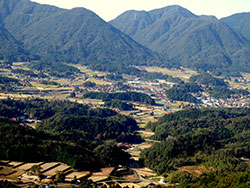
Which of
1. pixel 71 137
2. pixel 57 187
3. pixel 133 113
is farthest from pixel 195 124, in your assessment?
pixel 57 187

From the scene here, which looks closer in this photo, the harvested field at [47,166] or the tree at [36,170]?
the tree at [36,170]

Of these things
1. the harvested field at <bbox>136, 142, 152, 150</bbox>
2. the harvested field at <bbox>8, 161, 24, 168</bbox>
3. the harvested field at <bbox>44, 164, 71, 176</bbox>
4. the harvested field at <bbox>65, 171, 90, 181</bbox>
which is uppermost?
the harvested field at <bbox>8, 161, 24, 168</bbox>

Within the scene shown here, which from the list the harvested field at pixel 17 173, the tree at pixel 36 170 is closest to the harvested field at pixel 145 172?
the tree at pixel 36 170

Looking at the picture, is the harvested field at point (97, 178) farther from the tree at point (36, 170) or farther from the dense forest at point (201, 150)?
the dense forest at point (201, 150)

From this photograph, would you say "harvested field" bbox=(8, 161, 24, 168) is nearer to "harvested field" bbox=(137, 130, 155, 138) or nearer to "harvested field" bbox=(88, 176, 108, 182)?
"harvested field" bbox=(88, 176, 108, 182)

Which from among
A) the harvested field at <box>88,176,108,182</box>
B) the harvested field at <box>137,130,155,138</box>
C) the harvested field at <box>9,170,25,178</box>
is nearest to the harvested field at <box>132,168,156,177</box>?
the harvested field at <box>88,176,108,182</box>

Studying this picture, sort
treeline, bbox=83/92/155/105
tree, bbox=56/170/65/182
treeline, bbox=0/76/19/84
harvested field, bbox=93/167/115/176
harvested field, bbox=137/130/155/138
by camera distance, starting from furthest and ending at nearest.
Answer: treeline, bbox=0/76/19/84 < treeline, bbox=83/92/155/105 < harvested field, bbox=137/130/155/138 < harvested field, bbox=93/167/115/176 < tree, bbox=56/170/65/182

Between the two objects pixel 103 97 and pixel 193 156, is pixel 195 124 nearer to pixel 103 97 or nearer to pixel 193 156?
pixel 193 156
